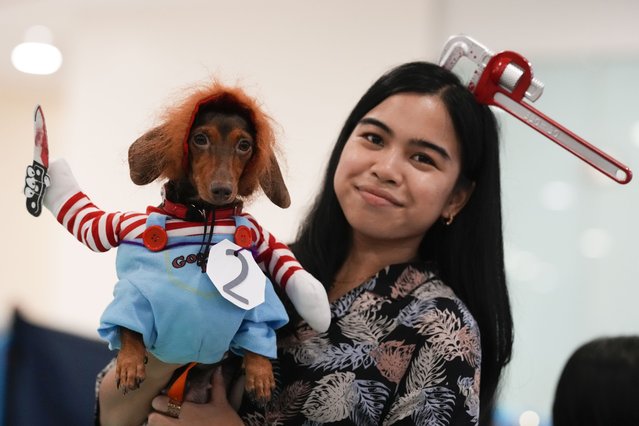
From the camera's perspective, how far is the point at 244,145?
919mm

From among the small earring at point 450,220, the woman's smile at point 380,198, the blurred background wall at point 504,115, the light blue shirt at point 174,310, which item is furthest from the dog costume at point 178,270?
the blurred background wall at point 504,115

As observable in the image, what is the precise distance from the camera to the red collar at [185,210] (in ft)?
3.07

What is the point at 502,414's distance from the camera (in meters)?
2.23

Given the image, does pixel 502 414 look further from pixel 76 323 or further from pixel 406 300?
pixel 76 323

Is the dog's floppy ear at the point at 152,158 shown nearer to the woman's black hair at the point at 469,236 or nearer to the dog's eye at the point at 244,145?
the dog's eye at the point at 244,145

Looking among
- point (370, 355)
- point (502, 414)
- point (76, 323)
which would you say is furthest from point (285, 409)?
point (76, 323)

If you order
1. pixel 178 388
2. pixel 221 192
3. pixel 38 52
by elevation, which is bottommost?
pixel 38 52

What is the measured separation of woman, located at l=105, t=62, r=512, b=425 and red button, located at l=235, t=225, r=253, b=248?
1.03 feet

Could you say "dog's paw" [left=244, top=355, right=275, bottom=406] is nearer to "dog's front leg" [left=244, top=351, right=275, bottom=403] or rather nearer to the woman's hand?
"dog's front leg" [left=244, top=351, right=275, bottom=403]

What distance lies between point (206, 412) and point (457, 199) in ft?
1.81

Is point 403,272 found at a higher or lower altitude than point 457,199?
lower

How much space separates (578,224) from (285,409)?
2.37m

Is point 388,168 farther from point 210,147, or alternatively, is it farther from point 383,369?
point 210,147

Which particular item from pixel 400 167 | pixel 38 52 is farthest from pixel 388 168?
pixel 38 52
